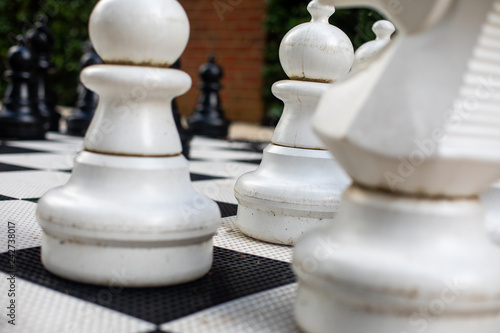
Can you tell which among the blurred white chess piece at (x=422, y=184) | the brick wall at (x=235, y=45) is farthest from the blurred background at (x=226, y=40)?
the blurred white chess piece at (x=422, y=184)

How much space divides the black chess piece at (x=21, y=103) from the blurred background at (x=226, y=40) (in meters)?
2.84

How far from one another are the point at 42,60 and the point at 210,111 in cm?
111

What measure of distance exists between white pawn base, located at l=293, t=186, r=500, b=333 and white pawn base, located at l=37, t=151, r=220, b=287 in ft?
0.76

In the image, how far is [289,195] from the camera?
1167mm

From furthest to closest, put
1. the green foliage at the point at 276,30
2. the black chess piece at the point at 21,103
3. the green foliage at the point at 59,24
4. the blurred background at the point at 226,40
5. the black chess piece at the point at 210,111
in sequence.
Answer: the green foliage at the point at 59,24, the blurred background at the point at 226,40, the green foliage at the point at 276,30, the black chess piece at the point at 210,111, the black chess piece at the point at 21,103

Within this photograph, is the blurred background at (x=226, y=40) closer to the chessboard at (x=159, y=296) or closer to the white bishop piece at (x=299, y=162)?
the white bishop piece at (x=299, y=162)

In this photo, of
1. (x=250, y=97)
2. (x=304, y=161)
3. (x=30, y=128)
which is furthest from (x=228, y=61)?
(x=304, y=161)

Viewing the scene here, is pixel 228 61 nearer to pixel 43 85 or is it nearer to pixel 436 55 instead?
pixel 43 85

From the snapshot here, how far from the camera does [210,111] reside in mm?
3898

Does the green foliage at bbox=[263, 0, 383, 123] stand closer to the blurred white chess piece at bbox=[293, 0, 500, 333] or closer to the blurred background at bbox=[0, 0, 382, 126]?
the blurred background at bbox=[0, 0, 382, 126]

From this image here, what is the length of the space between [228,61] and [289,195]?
5345 millimetres

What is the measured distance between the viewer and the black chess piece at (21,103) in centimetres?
293

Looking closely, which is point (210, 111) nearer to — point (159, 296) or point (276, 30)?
point (276, 30)

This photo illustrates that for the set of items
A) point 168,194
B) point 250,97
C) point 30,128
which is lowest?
point 250,97
